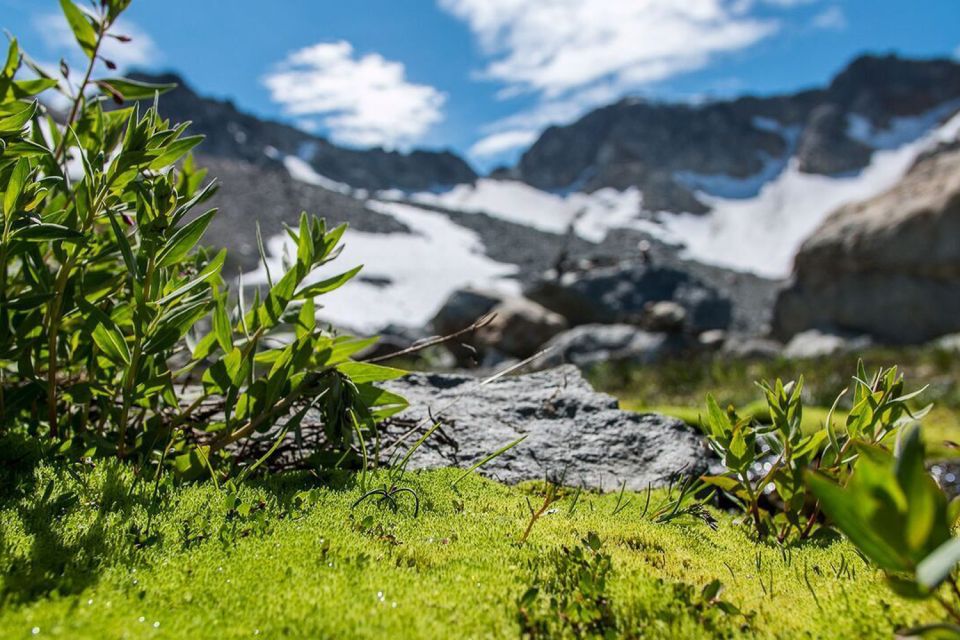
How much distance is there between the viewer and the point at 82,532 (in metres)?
2.32

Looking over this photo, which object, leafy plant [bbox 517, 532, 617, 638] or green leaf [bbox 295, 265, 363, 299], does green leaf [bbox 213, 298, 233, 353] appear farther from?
leafy plant [bbox 517, 532, 617, 638]

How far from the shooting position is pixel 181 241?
2.85 metres

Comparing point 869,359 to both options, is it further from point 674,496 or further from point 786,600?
point 786,600

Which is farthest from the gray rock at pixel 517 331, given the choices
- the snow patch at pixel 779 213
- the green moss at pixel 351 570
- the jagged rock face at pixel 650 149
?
the jagged rock face at pixel 650 149

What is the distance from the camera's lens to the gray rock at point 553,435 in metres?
3.85

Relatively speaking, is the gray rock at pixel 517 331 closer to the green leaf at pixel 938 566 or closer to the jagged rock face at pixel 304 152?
the green leaf at pixel 938 566

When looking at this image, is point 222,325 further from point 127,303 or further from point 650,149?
point 650,149

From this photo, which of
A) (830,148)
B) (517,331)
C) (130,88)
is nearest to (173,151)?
(130,88)

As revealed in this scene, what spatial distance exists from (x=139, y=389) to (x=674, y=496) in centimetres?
280

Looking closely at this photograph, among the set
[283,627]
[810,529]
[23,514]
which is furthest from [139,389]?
[810,529]

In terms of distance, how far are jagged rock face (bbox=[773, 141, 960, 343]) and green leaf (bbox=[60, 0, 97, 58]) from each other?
30264 millimetres

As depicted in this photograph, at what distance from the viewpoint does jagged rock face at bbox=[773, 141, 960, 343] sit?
1032 inches

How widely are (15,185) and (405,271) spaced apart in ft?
164

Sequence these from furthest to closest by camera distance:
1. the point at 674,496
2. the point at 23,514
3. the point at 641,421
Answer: the point at 641,421, the point at 674,496, the point at 23,514
